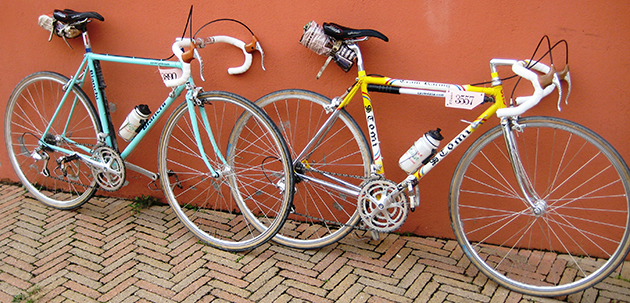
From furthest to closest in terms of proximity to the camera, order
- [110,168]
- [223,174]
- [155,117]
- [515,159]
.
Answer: [110,168], [155,117], [223,174], [515,159]

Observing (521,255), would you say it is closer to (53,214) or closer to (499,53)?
(499,53)

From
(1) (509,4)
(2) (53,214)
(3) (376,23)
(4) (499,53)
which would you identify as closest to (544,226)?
(4) (499,53)

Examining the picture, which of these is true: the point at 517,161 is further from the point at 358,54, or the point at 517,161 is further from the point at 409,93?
the point at 358,54

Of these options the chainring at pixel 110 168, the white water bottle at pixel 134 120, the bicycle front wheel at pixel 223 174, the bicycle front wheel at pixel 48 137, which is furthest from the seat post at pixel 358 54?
the bicycle front wheel at pixel 48 137

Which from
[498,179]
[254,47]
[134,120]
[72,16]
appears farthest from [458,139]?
[72,16]

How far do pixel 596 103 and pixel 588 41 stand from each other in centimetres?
42

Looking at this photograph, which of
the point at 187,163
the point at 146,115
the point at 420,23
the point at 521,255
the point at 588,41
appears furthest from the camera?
the point at 187,163

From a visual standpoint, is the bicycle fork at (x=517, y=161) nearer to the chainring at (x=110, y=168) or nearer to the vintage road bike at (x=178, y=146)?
the vintage road bike at (x=178, y=146)

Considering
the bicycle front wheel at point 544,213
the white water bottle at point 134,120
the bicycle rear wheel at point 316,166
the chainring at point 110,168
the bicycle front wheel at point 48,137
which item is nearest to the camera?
the bicycle front wheel at point 544,213

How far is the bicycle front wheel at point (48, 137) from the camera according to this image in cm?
466

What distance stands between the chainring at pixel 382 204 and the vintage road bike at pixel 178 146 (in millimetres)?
542

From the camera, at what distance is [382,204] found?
3660 mm

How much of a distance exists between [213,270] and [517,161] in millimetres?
2258

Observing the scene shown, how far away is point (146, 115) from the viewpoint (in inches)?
166
